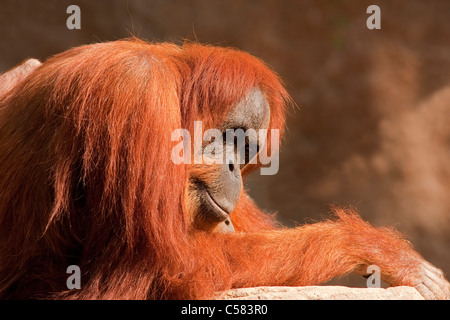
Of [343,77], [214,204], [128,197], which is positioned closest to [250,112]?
[214,204]

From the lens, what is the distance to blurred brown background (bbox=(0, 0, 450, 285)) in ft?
14.5

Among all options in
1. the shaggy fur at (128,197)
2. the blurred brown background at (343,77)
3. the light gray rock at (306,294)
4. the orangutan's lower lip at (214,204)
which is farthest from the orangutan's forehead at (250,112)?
the blurred brown background at (343,77)

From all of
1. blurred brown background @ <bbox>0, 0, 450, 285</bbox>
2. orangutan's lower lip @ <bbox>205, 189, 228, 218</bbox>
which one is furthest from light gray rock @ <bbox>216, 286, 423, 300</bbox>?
blurred brown background @ <bbox>0, 0, 450, 285</bbox>

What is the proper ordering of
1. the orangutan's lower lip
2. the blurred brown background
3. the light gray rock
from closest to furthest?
the light gray rock → the orangutan's lower lip → the blurred brown background

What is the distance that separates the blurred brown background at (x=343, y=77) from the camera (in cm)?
441

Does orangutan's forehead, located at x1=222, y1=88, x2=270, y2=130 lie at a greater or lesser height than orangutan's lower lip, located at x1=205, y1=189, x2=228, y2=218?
greater

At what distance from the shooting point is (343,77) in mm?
4566

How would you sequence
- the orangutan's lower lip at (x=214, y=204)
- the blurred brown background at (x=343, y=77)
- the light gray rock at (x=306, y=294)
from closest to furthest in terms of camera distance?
the light gray rock at (x=306, y=294), the orangutan's lower lip at (x=214, y=204), the blurred brown background at (x=343, y=77)

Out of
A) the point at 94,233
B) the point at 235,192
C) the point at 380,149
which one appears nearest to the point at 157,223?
the point at 94,233

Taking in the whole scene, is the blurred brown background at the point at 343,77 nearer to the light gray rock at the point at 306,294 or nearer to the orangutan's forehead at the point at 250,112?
the orangutan's forehead at the point at 250,112

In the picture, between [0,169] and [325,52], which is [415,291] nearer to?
[0,169]

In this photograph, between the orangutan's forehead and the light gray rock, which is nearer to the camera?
the light gray rock

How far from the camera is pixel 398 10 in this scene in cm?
437

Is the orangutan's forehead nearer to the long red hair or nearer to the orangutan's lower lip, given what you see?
the long red hair
